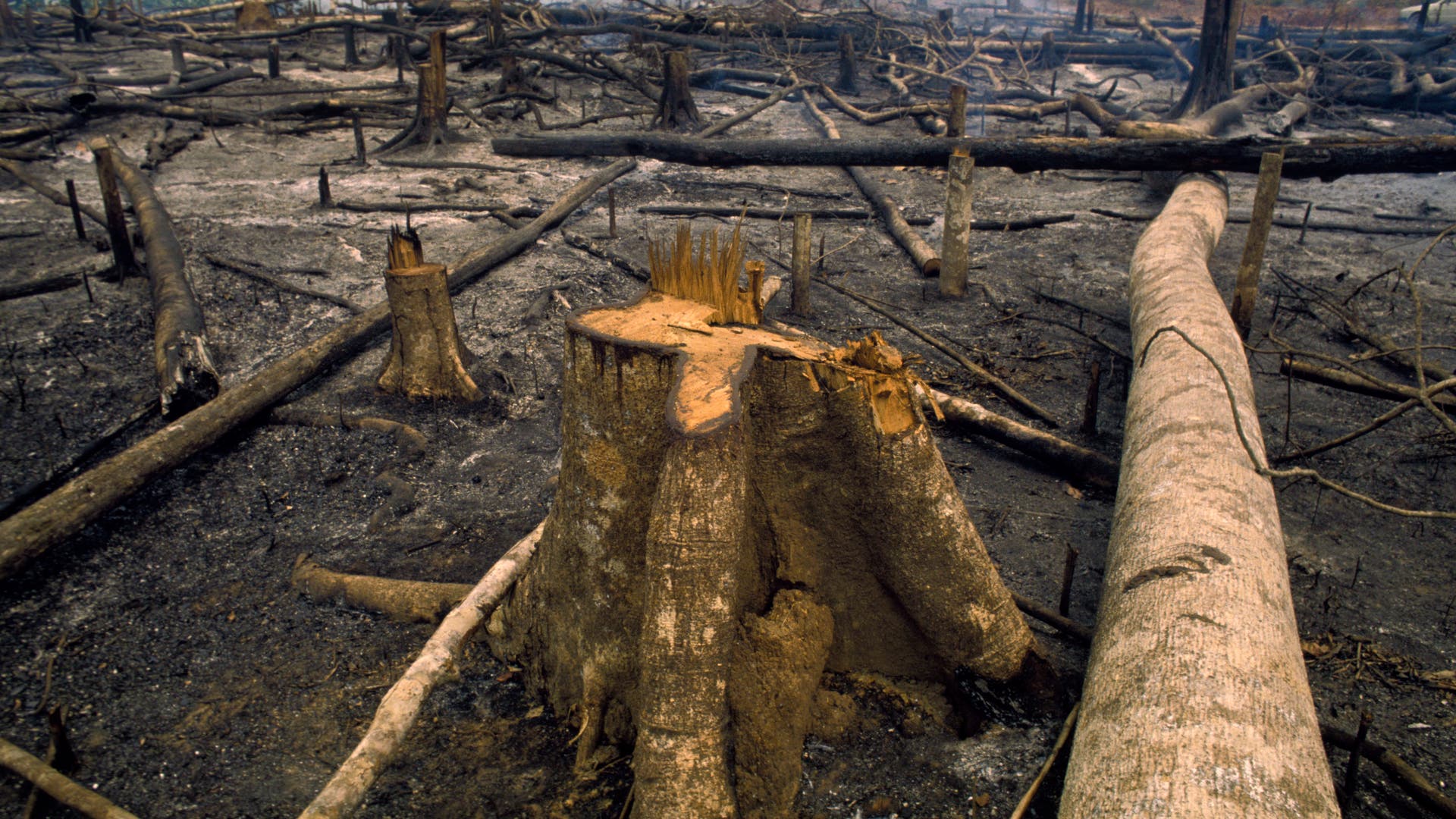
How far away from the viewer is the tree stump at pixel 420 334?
5.55m

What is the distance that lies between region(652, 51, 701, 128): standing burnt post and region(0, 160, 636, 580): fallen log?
7007 mm

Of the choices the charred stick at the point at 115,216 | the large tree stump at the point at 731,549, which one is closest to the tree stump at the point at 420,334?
the large tree stump at the point at 731,549

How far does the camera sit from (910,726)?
3105 mm

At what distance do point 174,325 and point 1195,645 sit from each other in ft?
21.1

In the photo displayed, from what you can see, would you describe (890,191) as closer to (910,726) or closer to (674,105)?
(674,105)

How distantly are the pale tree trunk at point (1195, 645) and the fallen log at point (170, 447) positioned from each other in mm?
4533

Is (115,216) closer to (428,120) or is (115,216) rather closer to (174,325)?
(174,325)

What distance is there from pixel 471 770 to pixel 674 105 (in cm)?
1233

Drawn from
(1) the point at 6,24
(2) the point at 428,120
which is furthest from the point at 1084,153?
(1) the point at 6,24

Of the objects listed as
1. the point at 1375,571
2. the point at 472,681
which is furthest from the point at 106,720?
the point at 1375,571

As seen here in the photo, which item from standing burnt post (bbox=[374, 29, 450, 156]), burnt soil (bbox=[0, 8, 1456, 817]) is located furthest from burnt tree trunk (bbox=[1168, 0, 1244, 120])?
standing burnt post (bbox=[374, 29, 450, 156])

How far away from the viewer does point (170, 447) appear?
4.77 meters

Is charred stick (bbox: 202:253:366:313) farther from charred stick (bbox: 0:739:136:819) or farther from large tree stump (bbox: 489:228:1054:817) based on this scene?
large tree stump (bbox: 489:228:1054:817)

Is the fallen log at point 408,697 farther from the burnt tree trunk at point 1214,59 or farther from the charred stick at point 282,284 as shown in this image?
the burnt tree trunk at point 1214,59
